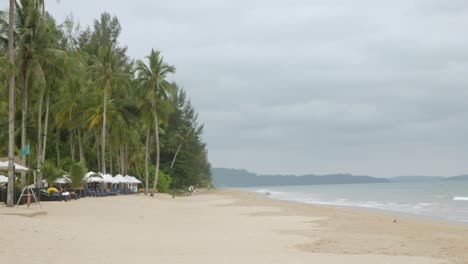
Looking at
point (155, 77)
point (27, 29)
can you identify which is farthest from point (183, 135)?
point (27, 29)

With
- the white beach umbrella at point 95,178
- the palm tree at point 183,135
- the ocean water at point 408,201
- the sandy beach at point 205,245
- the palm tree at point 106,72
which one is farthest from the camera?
the palm tree at point 183,135

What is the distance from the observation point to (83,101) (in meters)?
40.5

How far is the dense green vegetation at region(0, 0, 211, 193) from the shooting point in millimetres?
22797

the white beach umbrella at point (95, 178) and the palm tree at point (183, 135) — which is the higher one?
the palm tree at point (183, 135)

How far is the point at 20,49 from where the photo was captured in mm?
22234

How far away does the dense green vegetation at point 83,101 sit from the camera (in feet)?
74.8

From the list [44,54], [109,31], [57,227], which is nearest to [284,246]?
[57,227]

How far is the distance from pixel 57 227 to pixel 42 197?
13.9 m

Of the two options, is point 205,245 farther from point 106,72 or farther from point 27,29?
point 106,72

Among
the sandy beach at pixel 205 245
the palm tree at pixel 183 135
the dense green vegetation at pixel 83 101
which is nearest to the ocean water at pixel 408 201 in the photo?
the sandy beach at pixel 205 245

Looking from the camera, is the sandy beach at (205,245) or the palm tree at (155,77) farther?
the palm tree at (155,77)

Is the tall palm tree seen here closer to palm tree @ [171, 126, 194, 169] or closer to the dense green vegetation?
the dense green vegetation

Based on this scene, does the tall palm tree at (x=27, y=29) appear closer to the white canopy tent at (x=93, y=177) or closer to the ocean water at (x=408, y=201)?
the white canopy tent at (x=93, y=177)

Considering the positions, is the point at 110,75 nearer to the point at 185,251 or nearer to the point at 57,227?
the point at 57,227
